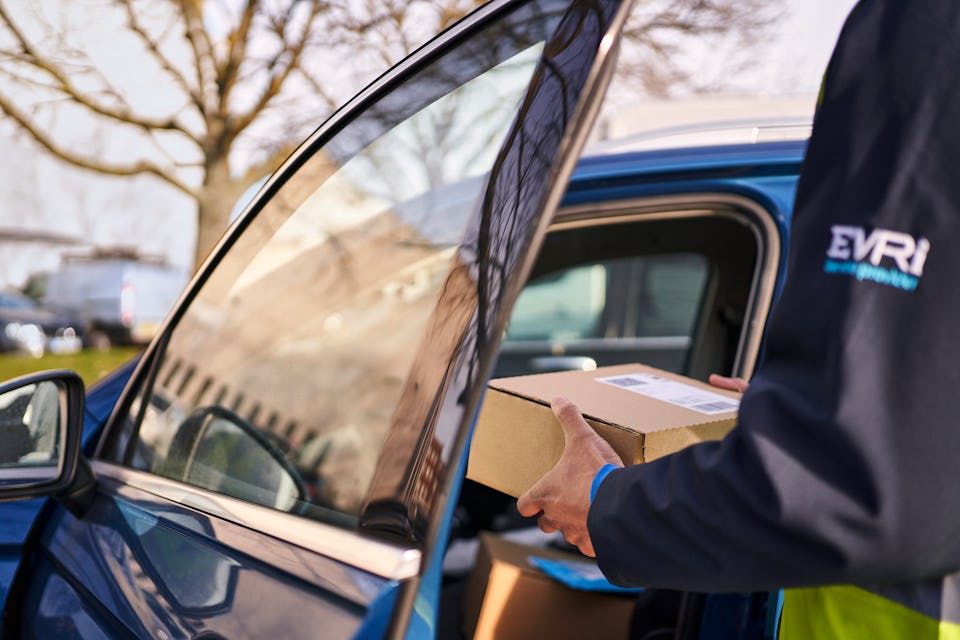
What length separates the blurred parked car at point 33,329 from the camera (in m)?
10.1

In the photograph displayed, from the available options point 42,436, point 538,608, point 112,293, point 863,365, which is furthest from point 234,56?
point 112,293

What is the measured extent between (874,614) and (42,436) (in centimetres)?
137

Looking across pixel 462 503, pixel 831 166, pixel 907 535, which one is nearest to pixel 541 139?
pixel 831 166

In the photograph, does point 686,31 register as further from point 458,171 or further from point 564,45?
point 564,45

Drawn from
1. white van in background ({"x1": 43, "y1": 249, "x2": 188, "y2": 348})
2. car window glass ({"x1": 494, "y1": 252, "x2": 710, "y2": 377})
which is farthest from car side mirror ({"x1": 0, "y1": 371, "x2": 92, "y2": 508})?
white van in background ({"x1": 43, "y1": 249, "x2": 188, "y2": 348})

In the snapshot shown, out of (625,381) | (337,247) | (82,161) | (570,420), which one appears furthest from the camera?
(82,161)

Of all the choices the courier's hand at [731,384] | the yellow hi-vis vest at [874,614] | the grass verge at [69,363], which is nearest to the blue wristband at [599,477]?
the yellow hi-vis vest at [874,614]

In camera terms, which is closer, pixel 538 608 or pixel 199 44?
pixel 538 608

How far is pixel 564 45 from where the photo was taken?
902 mm

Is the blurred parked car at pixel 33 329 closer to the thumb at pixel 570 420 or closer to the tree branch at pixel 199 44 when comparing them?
the tree branch at pixel 199 44

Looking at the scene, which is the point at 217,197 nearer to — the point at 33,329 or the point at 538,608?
the point at 538,608

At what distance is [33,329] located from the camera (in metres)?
10.3

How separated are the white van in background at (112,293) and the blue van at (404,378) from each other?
1054cm

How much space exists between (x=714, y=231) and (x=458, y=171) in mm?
796
